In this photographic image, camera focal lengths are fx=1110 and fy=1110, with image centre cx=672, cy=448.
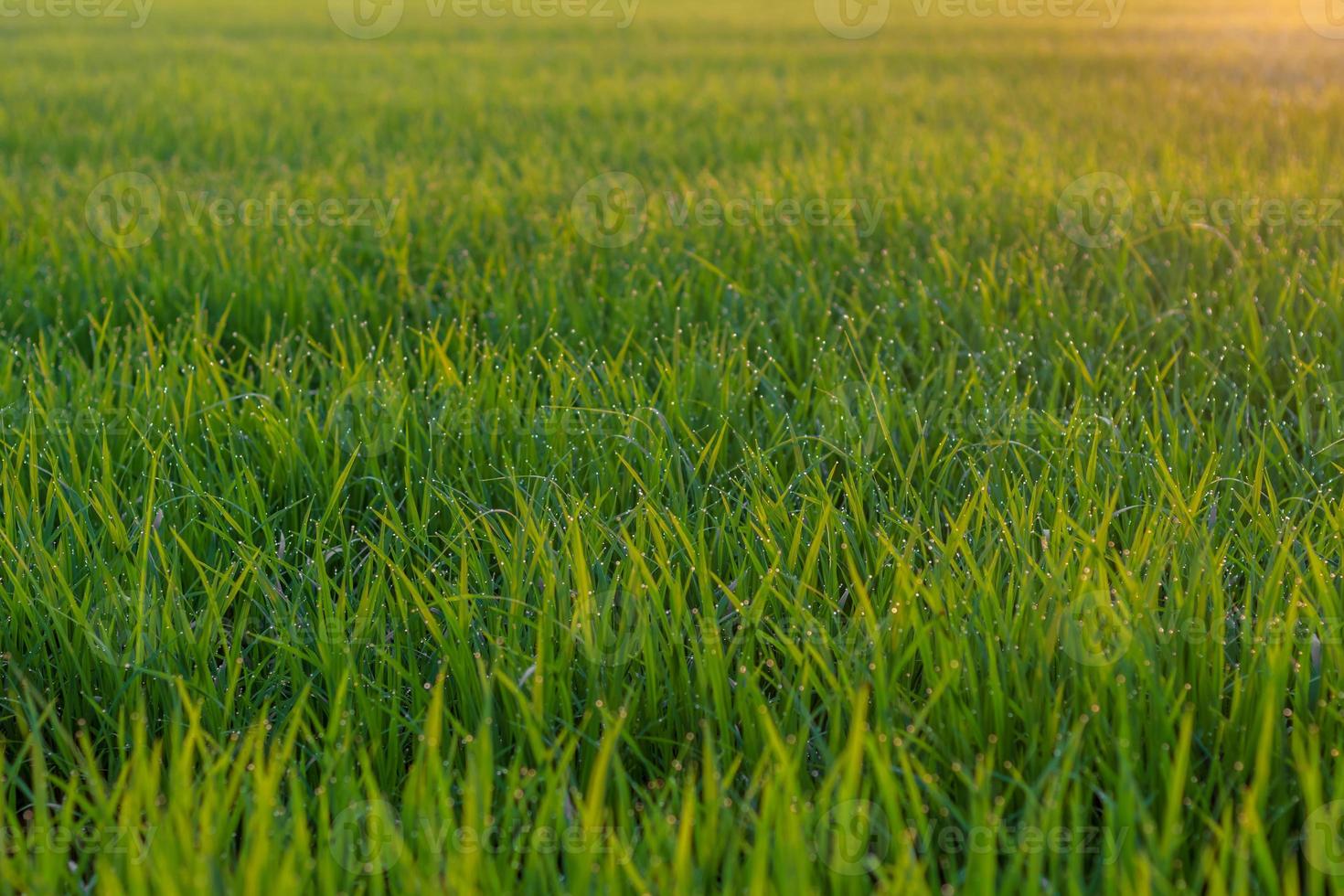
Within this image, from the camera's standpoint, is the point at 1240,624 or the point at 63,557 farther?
the point at 63,557

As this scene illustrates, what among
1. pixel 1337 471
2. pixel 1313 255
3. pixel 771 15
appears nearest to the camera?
pixel 1337 471

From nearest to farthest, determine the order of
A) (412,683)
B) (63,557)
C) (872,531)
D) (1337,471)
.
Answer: (412,683) → (63,557) → (872,531) → (1337,471)

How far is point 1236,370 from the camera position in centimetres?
250

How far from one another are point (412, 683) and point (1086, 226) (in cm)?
290

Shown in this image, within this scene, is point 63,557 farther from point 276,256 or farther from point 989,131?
point 989,131

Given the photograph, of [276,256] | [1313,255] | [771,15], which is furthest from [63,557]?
[771,15]

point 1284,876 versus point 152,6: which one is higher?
point 152,6

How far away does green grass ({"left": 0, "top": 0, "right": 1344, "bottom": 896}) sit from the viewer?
1154 mm

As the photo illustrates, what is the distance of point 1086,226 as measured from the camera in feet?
11.7

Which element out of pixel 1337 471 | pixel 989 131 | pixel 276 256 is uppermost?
pixel 989 131

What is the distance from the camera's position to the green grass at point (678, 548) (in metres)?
1.15

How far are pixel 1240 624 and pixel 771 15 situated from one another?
17831 mm

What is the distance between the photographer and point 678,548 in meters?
1.67

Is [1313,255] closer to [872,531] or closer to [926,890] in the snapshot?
[872,531]
